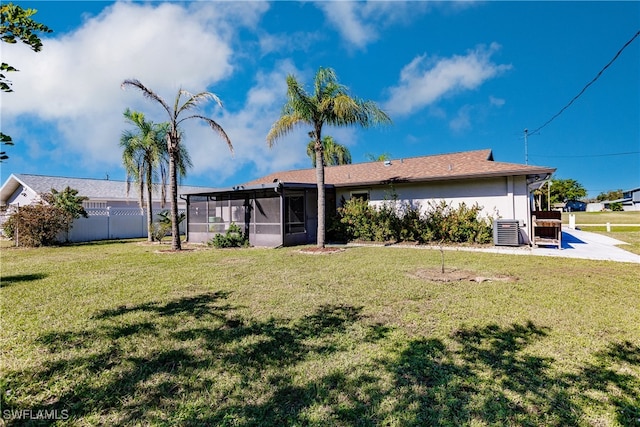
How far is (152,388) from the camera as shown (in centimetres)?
257

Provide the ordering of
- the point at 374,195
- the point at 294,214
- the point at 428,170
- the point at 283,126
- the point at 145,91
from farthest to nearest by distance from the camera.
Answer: the point at 374,195 < the point at 428,170 < the point at 294,214 < the point at 283,126 < the point at 145,91

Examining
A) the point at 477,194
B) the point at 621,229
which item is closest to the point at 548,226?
the point at 477,194

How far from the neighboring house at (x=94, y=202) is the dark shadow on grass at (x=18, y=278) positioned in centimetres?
1042

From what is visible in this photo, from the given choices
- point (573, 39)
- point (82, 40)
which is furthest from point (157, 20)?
point (573, 39)

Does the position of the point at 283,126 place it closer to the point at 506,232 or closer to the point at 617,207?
the point at 506,232

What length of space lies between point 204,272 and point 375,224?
8.14m

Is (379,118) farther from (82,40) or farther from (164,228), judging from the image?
(164,228)

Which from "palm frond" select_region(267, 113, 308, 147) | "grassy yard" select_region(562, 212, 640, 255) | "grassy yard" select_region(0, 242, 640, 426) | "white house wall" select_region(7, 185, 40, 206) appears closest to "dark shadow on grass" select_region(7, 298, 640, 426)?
"grassy yard" select_region(0, 242, 640, 426)

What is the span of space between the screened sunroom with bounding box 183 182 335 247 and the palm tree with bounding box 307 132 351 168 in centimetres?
1628

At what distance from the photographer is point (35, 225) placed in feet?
45.8

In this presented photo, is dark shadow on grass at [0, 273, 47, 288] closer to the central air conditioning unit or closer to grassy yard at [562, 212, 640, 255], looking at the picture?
the central air conditioning unit

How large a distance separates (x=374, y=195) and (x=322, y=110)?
5.38 meters

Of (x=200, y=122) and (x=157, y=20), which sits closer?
(x=157, y=20)

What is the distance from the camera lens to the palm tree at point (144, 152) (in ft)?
51.1
